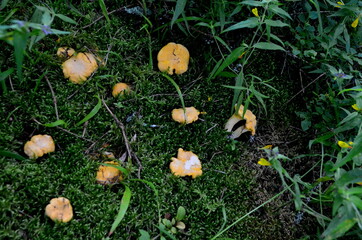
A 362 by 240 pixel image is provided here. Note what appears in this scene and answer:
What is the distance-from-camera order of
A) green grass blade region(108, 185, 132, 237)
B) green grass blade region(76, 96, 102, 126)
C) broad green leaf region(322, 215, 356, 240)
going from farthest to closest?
green grass blade region(76, 96, 102, 126) < green grass blade region(108, 185, 132, 237) < broad green leaf region(322, 215, 356, 240)

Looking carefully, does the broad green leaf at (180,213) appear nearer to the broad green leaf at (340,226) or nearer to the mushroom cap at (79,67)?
the broad green leaf at (340,226)

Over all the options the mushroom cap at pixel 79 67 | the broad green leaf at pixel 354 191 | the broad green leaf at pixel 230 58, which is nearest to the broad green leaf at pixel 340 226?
the broad green leaf at pixel 354 191

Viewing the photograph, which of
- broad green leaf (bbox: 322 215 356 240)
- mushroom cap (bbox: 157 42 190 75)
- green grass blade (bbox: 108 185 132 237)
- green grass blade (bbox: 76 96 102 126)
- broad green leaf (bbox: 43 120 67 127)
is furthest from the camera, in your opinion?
mushroom cap (bbox: 157 42 190 75)

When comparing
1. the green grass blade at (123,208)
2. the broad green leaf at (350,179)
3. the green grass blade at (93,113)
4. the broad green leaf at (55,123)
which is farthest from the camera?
the green grass blade at (93,113)

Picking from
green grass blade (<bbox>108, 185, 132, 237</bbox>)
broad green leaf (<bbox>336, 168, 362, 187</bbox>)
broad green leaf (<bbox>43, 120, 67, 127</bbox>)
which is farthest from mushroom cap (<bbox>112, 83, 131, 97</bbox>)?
broad green leaf (<bbox>336, 168, 362, 187</bbox>)

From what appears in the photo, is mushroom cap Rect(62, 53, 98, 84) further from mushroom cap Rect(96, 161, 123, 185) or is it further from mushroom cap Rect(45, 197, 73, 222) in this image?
mushroom cap Rect(45, 197, 73, 222)

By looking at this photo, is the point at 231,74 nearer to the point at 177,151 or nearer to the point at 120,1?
the point at 177,151

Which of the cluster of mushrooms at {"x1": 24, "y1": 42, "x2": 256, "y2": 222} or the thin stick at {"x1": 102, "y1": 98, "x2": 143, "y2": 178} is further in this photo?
the thin stick at {"x1": 102, "y1": 98, "x2": 143, "y2": 178}
